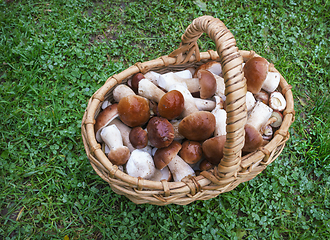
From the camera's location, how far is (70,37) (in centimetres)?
305

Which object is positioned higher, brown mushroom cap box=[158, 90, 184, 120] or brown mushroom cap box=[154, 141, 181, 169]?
brown mushroom cap box=[158, 90, 184, 120]

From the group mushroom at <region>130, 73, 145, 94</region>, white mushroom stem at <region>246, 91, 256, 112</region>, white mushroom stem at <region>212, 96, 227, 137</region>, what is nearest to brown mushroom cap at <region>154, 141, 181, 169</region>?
white mushroom stem at <region>212, 96, 227, 137</region>

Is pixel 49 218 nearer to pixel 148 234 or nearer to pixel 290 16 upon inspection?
pixel 148 234

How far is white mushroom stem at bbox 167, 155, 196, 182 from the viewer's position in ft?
6.17

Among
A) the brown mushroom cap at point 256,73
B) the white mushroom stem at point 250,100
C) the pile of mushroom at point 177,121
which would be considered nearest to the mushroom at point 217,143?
the pile of mushroom at point 177,121

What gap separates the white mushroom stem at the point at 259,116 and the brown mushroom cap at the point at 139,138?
3.03 feet

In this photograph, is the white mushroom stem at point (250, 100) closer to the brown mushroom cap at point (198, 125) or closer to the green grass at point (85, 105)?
the brown mushroom cap at point (198, 125)

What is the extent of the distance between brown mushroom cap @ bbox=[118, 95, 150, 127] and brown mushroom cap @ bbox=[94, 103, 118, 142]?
0.11 m

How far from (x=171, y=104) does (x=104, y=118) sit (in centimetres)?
59

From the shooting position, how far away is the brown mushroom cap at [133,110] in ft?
6.03

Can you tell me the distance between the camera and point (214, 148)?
5.74 ft

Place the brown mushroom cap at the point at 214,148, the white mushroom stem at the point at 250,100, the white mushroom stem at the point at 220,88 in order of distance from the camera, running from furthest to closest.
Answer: the white mushroom stem at the point at 220,88
the white mushroom stem at the point at 250,100
the brown mushroom cap at the point at 214,148

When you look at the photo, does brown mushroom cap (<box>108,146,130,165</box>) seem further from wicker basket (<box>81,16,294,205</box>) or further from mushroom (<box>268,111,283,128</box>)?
mushroom (<box>268,111,283,128</box>)

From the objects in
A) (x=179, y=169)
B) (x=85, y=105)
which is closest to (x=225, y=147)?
(x=179, y=169)
